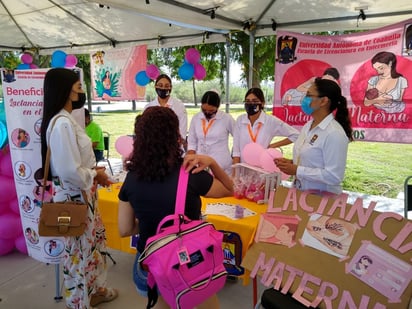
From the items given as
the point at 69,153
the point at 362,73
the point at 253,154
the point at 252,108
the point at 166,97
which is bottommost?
the point at 253,154

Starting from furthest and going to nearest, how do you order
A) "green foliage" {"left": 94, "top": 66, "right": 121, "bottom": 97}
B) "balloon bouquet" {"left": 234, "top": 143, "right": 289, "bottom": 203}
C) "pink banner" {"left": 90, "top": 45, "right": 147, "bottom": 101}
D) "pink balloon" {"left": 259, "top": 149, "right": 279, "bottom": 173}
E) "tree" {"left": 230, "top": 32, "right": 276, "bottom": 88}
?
1. "tree" {"left": 230, "top": 32, "right": 276, "bottom": 88}
2. "green foliage" {"left": 94, "top": 66, "right": 121, "bottom": 97}
3. "pink banner" {"left": 90, "top": 45, "right": 147, "bottom": 101}
4. "pink balloon" {"left": 259, "top": 149, "right": 279, "bottom": 173}
5. "balloon bouquet" {"left": 234, "top": 143, "right": 289, "bottom": 203}

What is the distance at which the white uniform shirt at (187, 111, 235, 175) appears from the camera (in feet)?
9.65

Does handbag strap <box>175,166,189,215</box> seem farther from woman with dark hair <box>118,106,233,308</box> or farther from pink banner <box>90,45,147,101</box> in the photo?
pink banner <box>90,45,147,101</box>

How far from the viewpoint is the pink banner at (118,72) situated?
492cm

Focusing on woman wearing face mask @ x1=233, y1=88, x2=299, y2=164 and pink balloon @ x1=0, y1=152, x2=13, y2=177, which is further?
woman wearing face mask @ x1=233, y1=88, x2=299, y2=164

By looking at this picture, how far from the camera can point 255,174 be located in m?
2.16

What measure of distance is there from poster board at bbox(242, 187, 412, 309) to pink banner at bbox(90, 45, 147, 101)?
4.07 meters

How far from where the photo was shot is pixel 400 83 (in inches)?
123

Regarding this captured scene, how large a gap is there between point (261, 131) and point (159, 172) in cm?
170

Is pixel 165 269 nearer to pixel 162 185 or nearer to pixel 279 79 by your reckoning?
pixel 162 185

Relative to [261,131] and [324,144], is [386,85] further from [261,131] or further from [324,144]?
[324,144]

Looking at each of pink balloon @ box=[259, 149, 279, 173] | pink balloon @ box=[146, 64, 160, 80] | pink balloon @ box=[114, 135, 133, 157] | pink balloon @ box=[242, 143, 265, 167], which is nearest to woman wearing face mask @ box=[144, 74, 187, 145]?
pink balloon @ box=[114, 135, 133, 157]

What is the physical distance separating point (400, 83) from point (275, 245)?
260 cm

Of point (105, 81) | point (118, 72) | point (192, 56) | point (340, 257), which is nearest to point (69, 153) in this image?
point (340, 257)
